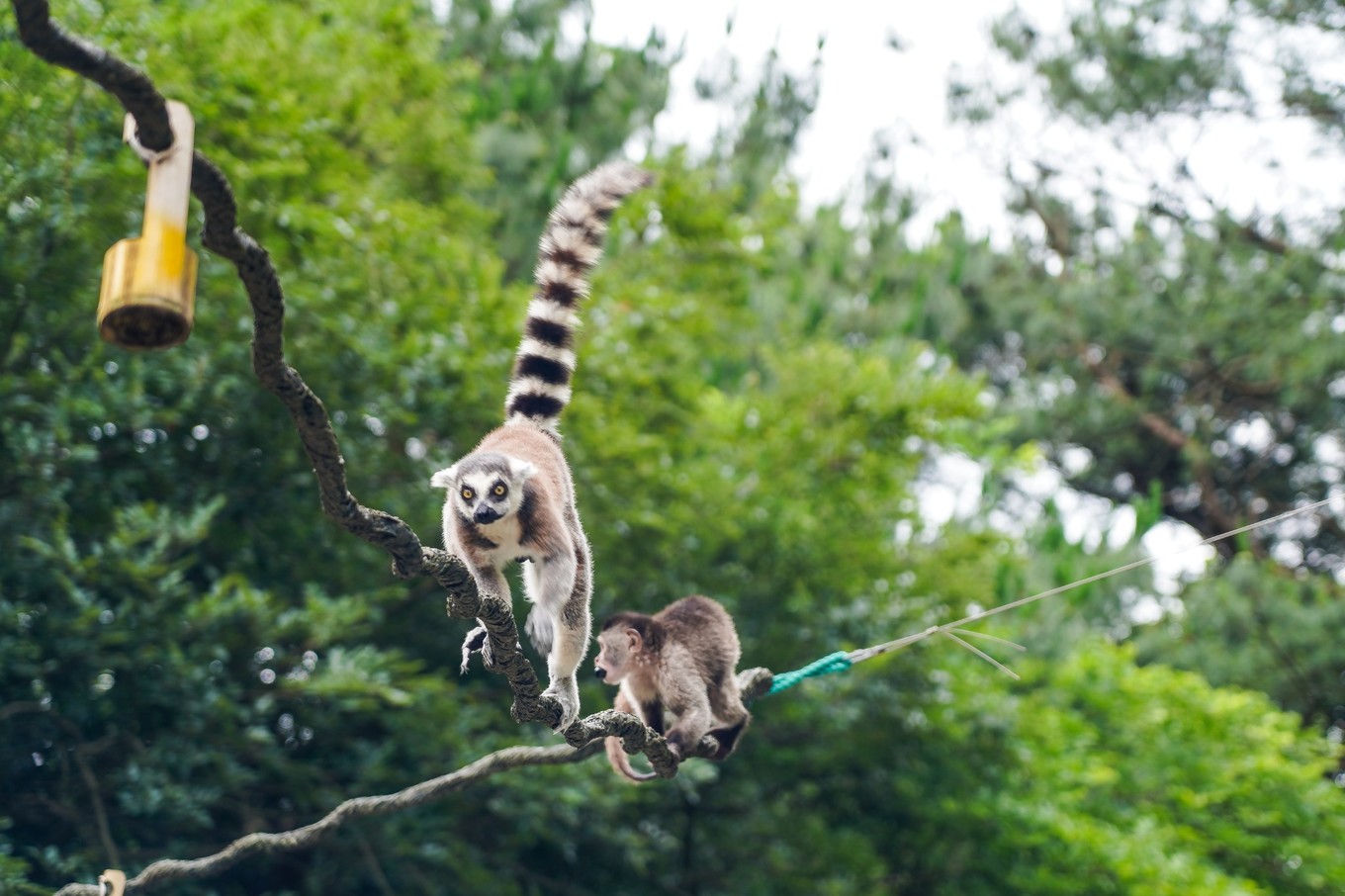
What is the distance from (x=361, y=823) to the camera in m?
7.67

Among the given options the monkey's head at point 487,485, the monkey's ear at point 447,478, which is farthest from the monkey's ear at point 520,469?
the monkey's ear at point 447,478

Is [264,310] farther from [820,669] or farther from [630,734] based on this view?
[820,669]

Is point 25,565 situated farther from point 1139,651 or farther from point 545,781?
point 1139,651

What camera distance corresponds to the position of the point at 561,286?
140 inches

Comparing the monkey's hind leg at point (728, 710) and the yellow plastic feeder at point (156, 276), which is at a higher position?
the yellow plastic feeder at point (156, 276)

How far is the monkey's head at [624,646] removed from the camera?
3922 mm

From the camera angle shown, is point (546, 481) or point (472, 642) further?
point (546, 481)

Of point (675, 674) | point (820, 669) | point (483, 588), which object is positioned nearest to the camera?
point (483, 588)

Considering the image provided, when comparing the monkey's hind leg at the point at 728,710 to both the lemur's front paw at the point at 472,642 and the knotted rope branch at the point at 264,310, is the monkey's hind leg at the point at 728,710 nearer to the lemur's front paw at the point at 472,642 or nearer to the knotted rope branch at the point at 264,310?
the lemur's front paw at the point at 472,642

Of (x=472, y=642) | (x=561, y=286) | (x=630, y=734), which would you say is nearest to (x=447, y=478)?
(x=472, y=642)

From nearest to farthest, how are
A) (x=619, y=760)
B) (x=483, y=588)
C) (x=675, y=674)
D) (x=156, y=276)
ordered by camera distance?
1. (x=156, y=276)
2. (x=483, y=588)
3. (x=675, y=674)
4. (x=619, y=760)

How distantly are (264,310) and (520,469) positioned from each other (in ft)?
3.51

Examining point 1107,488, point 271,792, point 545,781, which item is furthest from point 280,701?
point 1107,488

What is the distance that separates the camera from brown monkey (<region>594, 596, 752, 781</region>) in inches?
155
